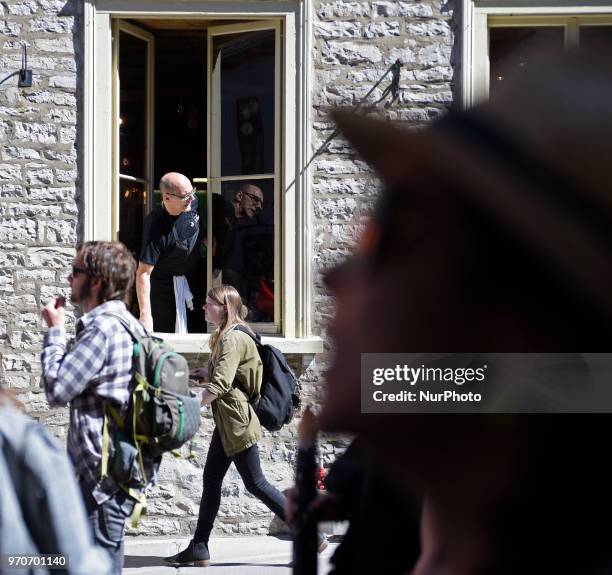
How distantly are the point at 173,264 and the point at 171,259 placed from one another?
42mm

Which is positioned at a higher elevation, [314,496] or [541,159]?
[541,159]

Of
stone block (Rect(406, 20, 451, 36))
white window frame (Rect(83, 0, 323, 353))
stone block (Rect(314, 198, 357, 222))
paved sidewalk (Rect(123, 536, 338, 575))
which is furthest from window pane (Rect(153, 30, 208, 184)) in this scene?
paved sidewalk (Rect(123, 536, 338, 575))

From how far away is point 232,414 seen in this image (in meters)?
6.45

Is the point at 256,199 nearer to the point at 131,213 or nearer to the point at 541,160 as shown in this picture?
the point at 131,213

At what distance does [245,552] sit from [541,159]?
22.2ft

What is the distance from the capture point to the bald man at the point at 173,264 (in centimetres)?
772

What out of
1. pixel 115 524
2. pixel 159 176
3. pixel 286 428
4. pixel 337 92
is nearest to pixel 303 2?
pixel 337 92

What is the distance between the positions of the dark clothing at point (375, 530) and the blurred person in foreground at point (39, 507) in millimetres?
980

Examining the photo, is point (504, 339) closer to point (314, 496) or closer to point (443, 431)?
point (443, 431)

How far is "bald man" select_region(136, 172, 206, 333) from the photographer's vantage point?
7719mm

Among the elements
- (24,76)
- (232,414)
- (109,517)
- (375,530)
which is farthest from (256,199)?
(375,530)

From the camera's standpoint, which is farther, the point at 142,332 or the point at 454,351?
the point at 142,332

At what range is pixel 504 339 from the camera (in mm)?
763

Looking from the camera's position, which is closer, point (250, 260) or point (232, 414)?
point (232, 414)
